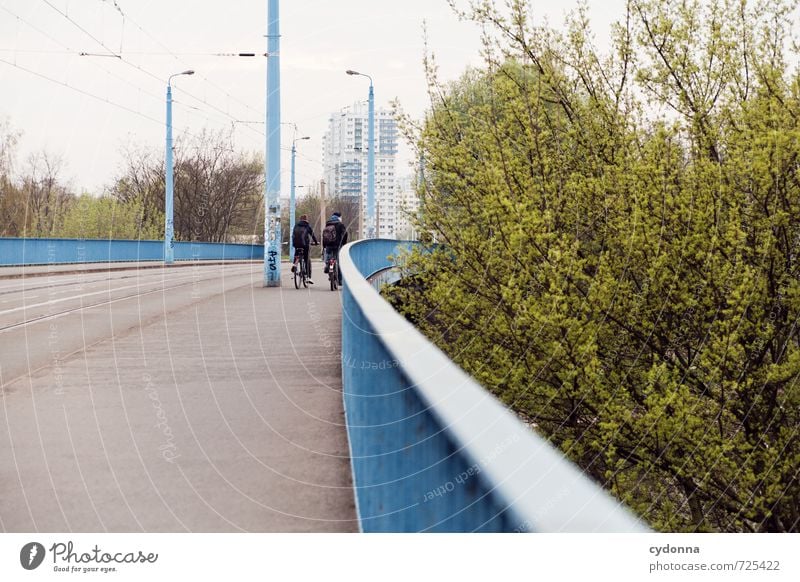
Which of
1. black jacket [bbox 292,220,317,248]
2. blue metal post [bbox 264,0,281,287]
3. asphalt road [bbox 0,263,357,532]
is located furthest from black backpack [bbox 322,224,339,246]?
asphalt road [bbox 0,263,357,532]

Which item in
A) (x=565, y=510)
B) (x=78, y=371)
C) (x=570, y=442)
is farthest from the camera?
(x=570, y=442)

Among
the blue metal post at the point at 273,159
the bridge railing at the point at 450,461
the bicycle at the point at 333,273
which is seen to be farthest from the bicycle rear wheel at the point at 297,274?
the bridge railing at the point at 450,461

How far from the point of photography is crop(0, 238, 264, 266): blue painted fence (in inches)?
1208

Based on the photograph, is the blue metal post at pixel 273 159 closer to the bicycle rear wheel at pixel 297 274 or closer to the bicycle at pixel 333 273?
the bicycle rear wheel at pixel 297 274

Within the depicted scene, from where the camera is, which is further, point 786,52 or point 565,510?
point 786,52

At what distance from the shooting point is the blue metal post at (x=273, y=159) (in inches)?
837

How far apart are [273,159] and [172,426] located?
1572 cm

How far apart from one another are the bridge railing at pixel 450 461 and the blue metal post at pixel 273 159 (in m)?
17.7
